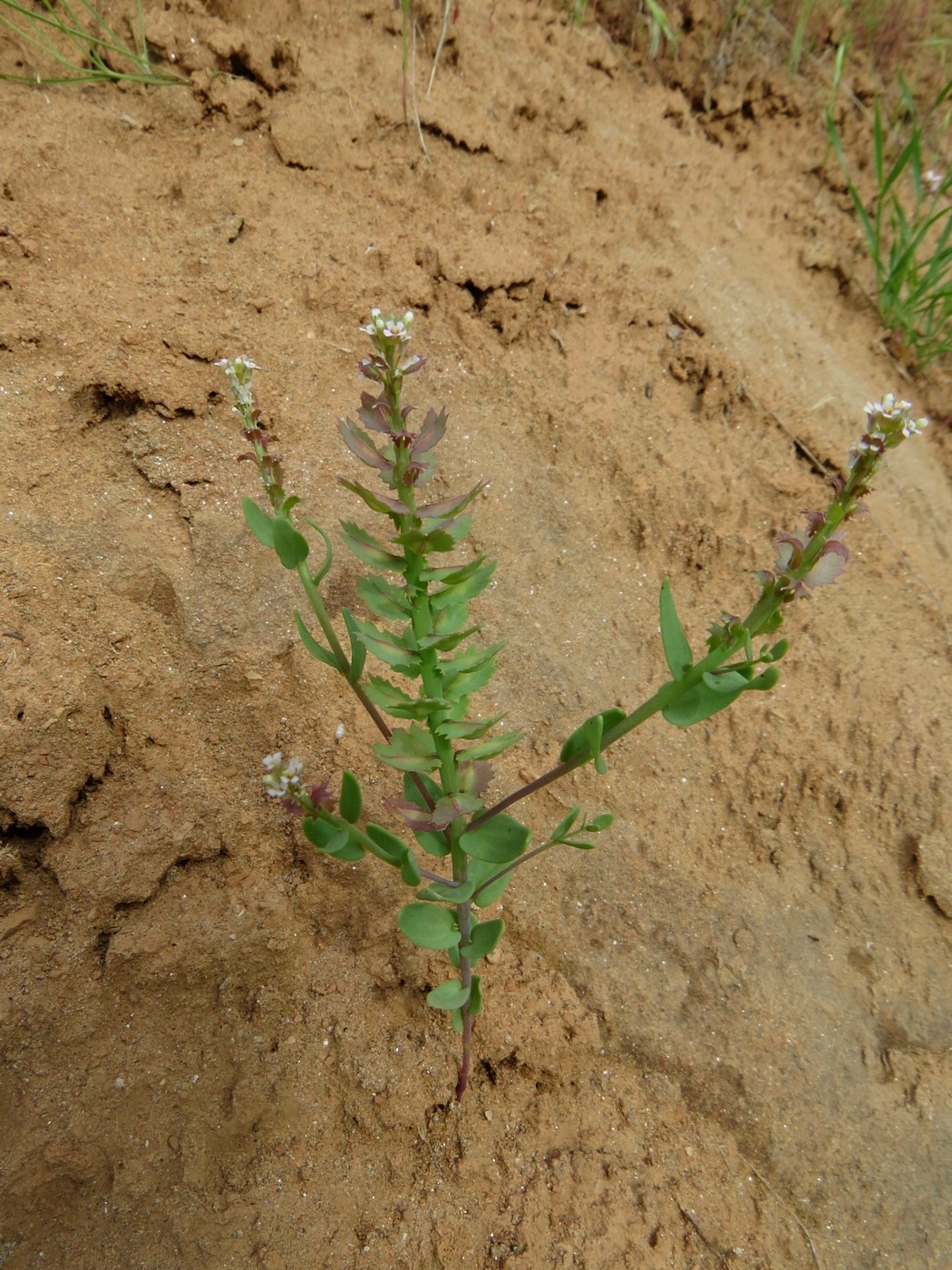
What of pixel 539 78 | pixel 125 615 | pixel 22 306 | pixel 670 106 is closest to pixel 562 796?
pixel 125 615

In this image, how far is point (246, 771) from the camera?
81.9 inches

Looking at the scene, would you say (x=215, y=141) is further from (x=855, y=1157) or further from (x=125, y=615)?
(x=855, y=1157)

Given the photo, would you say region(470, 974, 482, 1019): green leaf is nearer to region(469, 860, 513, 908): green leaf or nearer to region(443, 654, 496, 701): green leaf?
region(469, 860, 513, 908): green leaf

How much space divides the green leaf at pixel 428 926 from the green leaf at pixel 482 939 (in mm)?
26

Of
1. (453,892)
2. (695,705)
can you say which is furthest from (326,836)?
(695,705)

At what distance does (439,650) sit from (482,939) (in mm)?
600

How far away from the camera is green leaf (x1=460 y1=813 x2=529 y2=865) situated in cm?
144

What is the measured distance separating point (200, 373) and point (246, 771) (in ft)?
3.66

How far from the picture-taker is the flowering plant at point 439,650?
1.17 meters

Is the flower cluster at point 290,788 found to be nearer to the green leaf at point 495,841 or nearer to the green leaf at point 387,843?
the green leaf at point 387,843

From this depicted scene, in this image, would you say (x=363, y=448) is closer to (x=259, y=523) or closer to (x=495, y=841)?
(x=259, y=523)

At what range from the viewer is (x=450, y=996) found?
1607mm

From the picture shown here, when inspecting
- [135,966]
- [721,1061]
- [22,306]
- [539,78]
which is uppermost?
[539,78]

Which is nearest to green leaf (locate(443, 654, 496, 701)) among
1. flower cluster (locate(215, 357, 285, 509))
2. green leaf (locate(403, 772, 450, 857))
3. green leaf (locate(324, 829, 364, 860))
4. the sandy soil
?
green leaf (locate(403, 772, 450, 857))
